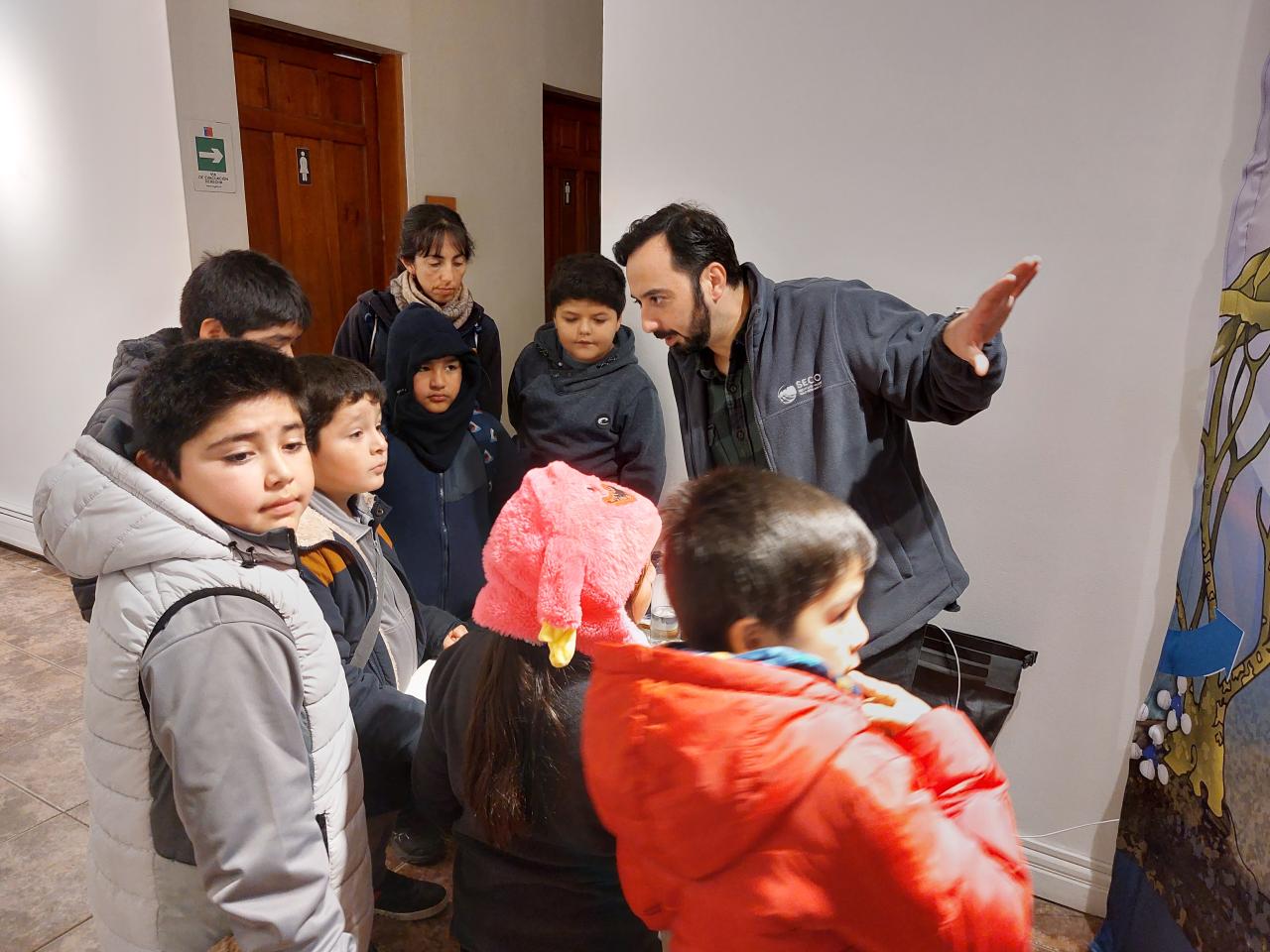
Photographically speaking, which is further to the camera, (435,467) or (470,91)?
(470,91)

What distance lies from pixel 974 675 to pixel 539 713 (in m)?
1.12

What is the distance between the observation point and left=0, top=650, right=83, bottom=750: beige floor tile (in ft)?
7.98

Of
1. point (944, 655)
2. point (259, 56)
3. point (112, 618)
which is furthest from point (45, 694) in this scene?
point (944, 655)

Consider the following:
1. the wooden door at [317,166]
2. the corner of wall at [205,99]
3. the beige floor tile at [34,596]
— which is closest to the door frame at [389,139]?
the wooden door at [317,166]

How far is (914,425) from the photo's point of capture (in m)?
1.85

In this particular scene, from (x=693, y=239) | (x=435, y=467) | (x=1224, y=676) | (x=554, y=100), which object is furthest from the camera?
(x=554, y=100)

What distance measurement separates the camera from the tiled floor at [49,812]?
1730 mm

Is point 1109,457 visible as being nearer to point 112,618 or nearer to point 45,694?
point 112,618

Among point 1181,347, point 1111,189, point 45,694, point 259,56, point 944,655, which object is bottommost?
point 45,694

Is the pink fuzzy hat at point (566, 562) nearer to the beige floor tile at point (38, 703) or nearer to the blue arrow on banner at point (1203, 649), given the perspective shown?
the blue arrow on banner at point (1203, 649)

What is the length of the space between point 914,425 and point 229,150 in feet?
8.98

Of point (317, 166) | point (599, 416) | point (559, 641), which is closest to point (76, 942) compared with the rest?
point (559, 641)

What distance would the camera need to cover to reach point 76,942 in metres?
1.71

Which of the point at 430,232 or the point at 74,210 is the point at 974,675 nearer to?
the point at 430,232
